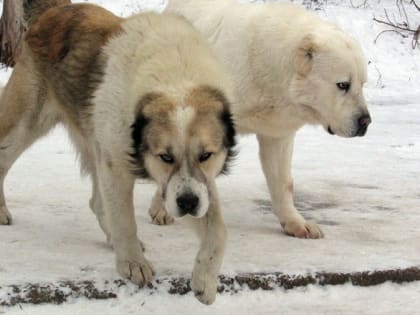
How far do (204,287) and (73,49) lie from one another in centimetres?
179

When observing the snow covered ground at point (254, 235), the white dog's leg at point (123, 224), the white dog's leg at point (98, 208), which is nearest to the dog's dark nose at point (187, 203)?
the white dog's leg at point (123, 224)

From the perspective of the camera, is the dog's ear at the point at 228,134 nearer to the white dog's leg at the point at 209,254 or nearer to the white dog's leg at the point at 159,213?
the white dog's leg at the point at 209,254

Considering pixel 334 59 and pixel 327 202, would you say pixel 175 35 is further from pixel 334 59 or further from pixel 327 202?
pixel 327 202

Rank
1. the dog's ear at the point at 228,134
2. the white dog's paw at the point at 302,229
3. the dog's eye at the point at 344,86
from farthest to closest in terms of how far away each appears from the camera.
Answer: the white dog's paw at the point at 302,229, the dog's eye at the point at 344,86, the dog's ear at the point at 228,134

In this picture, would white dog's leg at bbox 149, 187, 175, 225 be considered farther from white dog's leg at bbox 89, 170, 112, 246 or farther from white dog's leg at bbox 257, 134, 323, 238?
white dog's leg at bbox 257, 134, 323, 238

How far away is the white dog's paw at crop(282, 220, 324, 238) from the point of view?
202 inches

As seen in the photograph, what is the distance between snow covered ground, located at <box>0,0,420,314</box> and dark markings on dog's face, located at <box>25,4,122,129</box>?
893 mm

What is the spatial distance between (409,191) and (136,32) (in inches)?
128

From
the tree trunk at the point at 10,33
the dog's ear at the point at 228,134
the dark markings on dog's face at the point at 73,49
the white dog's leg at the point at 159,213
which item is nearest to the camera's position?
the dog's ear at the point at 228,134

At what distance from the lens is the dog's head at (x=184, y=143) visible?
3475 millimetres

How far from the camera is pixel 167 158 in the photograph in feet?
11.7

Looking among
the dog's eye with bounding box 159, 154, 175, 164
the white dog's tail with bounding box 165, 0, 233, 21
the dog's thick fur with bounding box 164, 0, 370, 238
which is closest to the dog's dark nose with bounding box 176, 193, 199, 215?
the dog's eye with bounding box 159, 154, 175, 164

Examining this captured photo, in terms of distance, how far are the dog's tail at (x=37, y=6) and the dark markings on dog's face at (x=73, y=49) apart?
1.17 ft

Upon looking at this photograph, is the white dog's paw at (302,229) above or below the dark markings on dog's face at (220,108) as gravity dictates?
below
